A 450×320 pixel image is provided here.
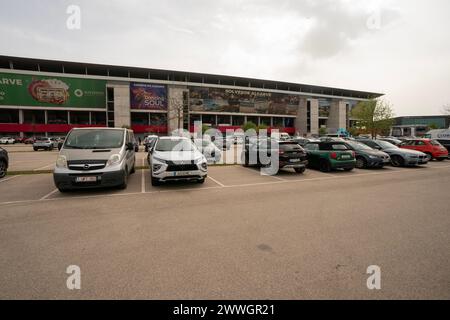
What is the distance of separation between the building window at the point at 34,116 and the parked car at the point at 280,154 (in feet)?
209

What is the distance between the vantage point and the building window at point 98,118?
198ft

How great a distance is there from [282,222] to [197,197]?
2.82 meters

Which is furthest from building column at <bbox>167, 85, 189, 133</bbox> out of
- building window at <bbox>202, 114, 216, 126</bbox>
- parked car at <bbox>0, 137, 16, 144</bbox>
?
A: parked car at <bbox>0, 137, 16, 144</bbox>

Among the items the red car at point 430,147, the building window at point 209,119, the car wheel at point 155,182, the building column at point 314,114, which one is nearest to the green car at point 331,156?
the car wheel at point 155,182

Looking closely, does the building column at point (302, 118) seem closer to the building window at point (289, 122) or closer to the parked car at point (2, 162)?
the building window at point (289, 122)

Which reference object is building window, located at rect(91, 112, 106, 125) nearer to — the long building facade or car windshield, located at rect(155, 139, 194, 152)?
the long building facade

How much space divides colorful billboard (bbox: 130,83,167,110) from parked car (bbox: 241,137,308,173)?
177 ft

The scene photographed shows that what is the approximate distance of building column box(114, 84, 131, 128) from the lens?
5775cm

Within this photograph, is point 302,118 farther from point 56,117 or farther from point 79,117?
point 56,117

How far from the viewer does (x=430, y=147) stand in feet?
52.7

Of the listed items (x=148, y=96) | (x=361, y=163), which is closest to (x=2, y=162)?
(x=361, y=163)
